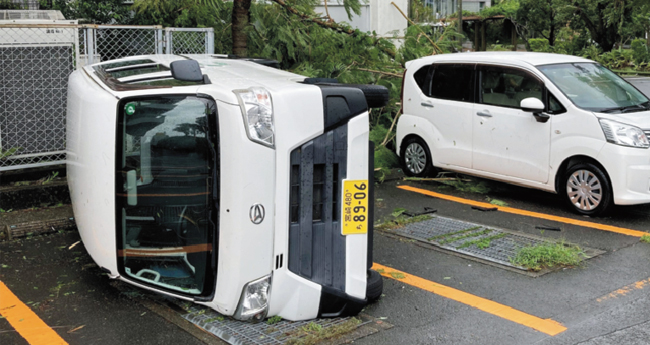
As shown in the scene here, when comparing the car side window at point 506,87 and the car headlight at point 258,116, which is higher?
the car side window at point 506,87

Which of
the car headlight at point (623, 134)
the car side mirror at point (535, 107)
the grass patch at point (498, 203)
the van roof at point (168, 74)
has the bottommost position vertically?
the grass patch at point (498, 203)

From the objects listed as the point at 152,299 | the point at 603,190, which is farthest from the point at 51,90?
the point at 603,190

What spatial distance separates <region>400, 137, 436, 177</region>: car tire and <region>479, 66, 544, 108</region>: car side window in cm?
125

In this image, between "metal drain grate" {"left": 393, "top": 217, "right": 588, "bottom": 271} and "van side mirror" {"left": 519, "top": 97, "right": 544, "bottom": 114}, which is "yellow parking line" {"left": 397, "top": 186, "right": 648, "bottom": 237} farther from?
"van side mirror" {"left": 519, "top": 97, "right": 544, "bottom": 114}

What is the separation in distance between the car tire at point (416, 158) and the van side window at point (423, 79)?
2.39 ft

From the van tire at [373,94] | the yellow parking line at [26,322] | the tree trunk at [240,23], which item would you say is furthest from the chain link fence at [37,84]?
the van tire at [373,94]

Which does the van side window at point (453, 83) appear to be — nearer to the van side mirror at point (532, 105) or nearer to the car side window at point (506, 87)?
the car side window at point (506, 87)

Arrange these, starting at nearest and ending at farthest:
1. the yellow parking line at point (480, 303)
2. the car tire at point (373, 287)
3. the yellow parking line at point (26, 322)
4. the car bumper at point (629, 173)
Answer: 1. the yellow parking line at point (26, 322)
2. the yellow parking line at point (480, 303)
3. the car tire at point (373, 287)
4. the car bumper at point (629, 173)

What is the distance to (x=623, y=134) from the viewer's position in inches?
289

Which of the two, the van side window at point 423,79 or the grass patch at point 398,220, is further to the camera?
the van side window at point 423,79

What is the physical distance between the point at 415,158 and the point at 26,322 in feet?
20.2

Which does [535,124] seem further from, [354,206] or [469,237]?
[354,206]

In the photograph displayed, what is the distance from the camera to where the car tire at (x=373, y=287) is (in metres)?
5.03

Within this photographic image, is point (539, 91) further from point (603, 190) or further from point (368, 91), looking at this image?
point (368, 91)
